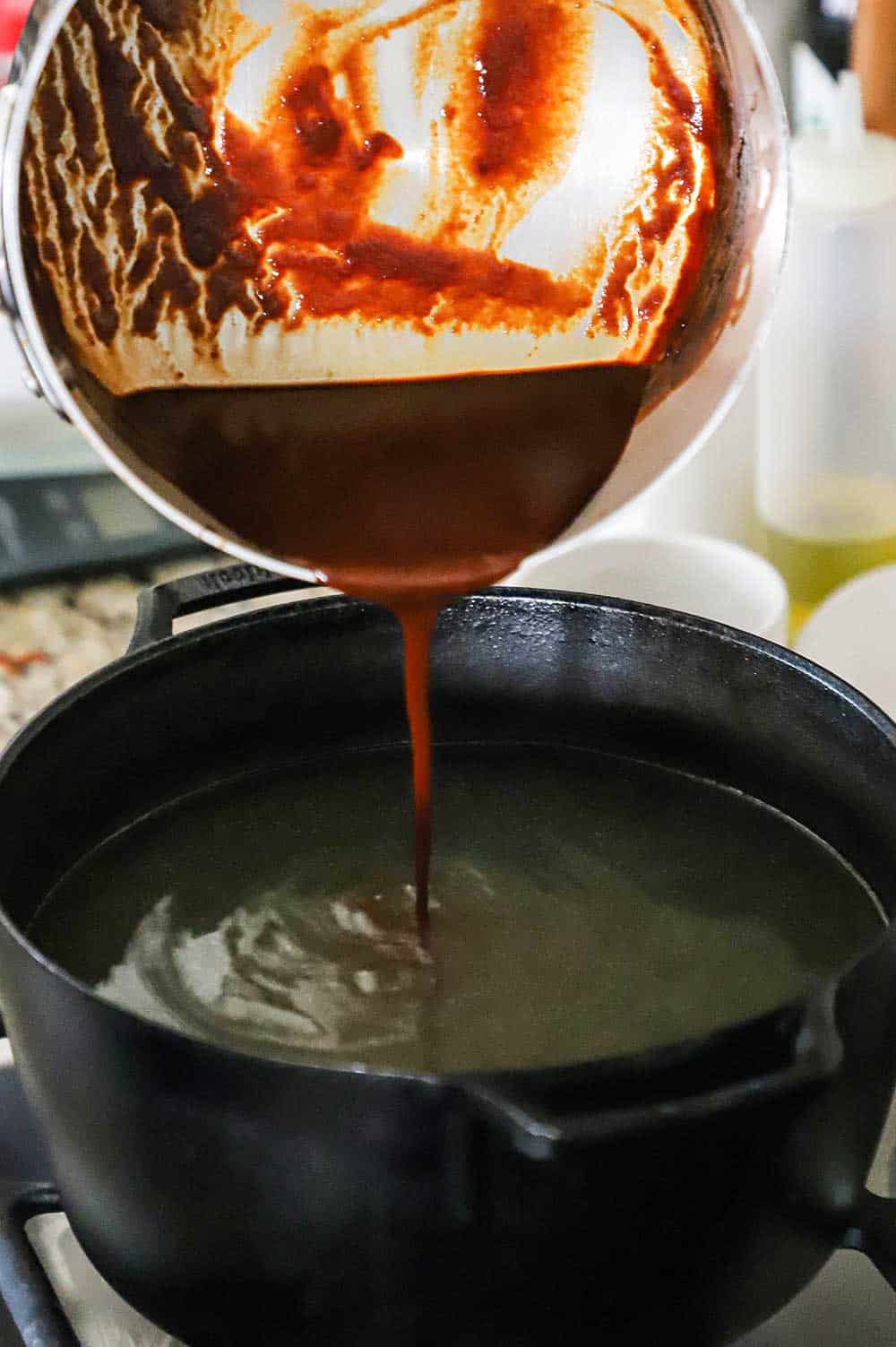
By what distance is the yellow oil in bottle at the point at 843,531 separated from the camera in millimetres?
1188

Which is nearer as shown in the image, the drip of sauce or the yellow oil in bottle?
the drip of sauce

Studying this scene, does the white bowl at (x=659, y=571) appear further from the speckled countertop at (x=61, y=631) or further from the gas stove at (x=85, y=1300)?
the gas stove at (x=85, y=1300)

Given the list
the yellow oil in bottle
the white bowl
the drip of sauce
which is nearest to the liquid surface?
the drip of sauce

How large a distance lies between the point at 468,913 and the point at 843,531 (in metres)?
0.55

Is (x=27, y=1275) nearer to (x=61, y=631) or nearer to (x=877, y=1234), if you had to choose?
(x=877, y=1234)

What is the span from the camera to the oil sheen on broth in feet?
2.11

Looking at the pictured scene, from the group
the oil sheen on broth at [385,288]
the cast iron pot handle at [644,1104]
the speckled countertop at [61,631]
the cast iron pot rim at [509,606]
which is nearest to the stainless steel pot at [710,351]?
the oil sheen on broth at [385,288]

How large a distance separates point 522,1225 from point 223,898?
35 centimetres

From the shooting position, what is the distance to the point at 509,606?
2.72ft

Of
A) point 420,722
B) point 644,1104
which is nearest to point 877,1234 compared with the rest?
point 644,1104

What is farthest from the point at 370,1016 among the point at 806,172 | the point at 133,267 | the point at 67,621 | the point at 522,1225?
the point at 806,172

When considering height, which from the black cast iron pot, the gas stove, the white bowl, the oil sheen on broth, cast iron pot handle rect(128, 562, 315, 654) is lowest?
the gas stove

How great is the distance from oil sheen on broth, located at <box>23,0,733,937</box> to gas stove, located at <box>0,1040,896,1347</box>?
24 cm

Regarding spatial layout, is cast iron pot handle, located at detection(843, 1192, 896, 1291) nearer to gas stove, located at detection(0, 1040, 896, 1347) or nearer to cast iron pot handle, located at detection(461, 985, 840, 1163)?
gas stove, located at detection(0, 1040, 896, 1347)
